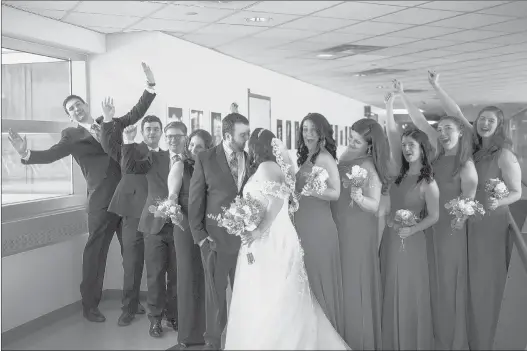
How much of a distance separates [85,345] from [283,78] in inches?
237

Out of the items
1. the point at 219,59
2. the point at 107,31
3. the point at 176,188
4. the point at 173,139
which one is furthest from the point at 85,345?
the point at 219,59

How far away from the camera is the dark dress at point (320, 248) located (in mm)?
3742

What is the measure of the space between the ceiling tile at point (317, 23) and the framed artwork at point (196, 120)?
1.60 meters

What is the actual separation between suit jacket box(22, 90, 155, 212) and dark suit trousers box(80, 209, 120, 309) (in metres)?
0.10

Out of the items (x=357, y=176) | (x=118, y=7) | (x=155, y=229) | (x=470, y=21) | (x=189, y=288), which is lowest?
(x=189, y=288)

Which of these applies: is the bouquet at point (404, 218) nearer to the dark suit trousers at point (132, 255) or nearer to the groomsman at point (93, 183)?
the dark suit trousers at point (132, 255)

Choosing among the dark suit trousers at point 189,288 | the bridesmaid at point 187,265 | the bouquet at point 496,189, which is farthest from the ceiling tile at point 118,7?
the bouquet at point 496,189

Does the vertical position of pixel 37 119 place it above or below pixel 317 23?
below

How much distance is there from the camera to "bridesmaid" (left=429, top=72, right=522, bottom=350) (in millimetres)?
3928

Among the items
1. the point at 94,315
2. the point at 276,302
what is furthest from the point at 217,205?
the point at 94,315

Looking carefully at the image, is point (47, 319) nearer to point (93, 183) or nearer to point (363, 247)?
point (93, 183)

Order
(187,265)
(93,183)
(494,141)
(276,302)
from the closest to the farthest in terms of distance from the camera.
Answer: (276,302) < (187,265) < (494,141) < (93,183)

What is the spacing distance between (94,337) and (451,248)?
3076 mm

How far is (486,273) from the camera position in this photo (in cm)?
394
